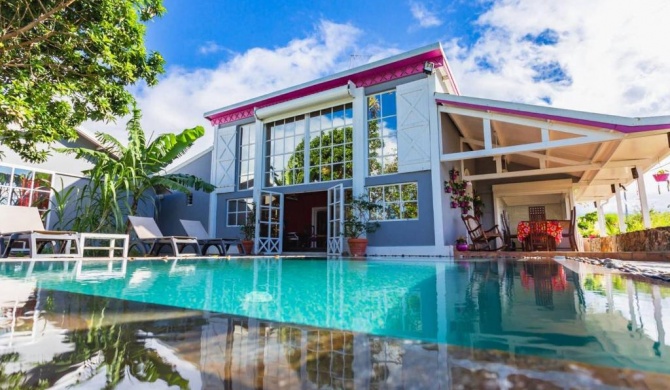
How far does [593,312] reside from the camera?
6.25 ft

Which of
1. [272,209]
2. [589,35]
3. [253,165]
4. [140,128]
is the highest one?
[589,35]

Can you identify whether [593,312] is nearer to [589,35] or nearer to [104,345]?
[104,345]

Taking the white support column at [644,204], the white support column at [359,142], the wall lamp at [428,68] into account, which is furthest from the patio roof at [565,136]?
the white support column at [359,142]

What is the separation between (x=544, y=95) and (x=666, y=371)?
996 inches

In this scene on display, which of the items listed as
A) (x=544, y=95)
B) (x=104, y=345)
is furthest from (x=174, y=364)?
(x=544, y=95)

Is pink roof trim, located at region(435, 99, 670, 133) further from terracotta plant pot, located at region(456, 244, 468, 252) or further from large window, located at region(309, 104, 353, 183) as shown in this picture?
→ terracotta plant pot, located at region(456, 244, 468, 252)

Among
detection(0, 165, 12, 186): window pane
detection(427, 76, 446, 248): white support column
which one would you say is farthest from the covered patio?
detection(0, 165, 12, 186): window pane

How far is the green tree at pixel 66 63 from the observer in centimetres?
504

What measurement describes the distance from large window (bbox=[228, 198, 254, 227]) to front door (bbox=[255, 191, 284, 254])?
0.73 metres

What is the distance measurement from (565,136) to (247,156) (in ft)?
35.7

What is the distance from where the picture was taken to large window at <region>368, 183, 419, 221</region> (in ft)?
33.9

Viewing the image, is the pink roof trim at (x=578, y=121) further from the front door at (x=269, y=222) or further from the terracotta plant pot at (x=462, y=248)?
the front door at (x=269, y=222)

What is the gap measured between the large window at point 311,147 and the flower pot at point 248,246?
2364mm

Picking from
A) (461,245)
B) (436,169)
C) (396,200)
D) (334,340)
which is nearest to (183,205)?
(396,200)
